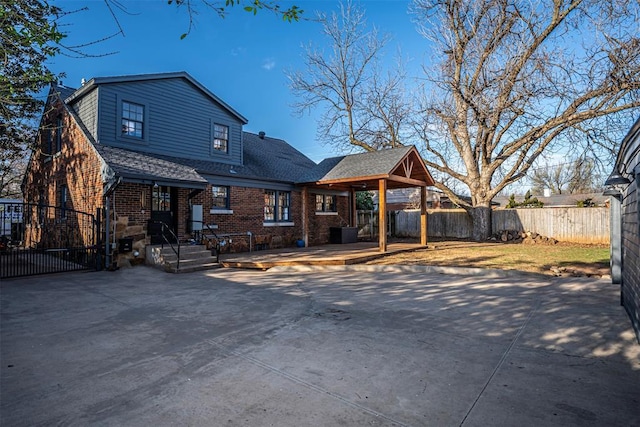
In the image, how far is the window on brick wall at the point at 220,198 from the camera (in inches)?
544

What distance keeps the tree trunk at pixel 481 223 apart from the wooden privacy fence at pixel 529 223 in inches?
33.3

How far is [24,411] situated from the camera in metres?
2.80

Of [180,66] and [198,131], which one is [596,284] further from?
[180,66]

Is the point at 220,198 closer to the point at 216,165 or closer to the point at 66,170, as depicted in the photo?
the point at 216,165

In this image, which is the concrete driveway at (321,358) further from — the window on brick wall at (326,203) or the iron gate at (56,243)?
the window on brick wall at (326,203)

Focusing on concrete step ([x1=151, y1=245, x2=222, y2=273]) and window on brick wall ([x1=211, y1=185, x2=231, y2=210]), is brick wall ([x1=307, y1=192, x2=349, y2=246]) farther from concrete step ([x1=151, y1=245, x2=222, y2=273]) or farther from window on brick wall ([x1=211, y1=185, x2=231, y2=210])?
concrete step ([x1=151, y1=245, x2=222, y2=273])

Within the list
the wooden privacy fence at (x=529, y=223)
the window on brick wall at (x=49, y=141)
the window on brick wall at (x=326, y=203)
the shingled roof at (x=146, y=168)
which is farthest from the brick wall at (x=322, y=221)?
the window on brick wall at (x=49, y=141)

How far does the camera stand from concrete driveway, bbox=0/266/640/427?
2.78 m

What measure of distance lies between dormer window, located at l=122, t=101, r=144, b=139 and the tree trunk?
56.0 feet

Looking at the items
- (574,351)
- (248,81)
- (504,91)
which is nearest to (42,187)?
Answer: (248,81)

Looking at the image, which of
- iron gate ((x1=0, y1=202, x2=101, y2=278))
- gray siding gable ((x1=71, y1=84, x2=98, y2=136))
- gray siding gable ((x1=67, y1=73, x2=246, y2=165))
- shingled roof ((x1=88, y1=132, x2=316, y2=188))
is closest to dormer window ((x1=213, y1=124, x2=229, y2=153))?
gray siding gable ((x1=67, y1=73, x2=246, y2=165))

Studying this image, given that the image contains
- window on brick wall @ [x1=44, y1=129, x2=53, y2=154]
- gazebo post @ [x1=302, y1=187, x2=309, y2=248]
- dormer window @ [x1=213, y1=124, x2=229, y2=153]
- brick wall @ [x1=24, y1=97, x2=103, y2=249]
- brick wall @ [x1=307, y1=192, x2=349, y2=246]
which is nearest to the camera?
brick wall @ [x1=24, y1=97, x2=103, y2=249]

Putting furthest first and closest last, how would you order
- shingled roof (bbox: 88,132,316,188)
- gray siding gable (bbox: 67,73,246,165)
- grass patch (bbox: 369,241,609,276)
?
Result: 1. gray siding gable (bbox: 67,73,246,165)
2. shingled roof (bbox: 88,132,316,188)
3. grass patch (bbox: 369,241,609,276)

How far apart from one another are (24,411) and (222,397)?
1.57 m
